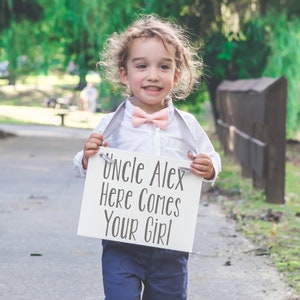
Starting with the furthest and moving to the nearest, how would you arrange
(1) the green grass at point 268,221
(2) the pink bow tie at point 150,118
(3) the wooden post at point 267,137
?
(3) the wooden post at point 267,137
(1) the green grass at point 268,221
(2) the pink bow tie at point 150,118

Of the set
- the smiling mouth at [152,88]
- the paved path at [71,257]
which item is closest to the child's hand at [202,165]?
the smiling mouth at [152,88]

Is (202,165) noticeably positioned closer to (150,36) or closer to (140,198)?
(140,198)

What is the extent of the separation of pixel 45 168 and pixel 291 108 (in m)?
6.59

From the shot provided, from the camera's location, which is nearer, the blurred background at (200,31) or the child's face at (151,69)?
the child's face at (151,69)

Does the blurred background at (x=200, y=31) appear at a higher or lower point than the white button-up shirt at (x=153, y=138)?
lower

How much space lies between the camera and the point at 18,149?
17.7 m

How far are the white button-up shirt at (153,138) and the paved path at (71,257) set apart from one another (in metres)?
1.48

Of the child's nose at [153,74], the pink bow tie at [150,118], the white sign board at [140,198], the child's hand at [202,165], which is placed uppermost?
the child's nose at [153,74]

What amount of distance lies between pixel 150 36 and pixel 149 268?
0.97 m

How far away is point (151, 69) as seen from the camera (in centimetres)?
397

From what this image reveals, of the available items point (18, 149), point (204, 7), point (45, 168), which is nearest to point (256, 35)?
point (204, 7)

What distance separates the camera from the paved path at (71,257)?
5477mm

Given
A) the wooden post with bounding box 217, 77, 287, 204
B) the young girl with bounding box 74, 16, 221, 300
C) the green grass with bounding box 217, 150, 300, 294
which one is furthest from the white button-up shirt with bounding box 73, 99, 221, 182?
the wooden post with bounding box 217, 77, 287, 204

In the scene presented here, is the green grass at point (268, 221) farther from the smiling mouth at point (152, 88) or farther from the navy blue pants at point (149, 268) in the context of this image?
the smiling mouth at point (152, 88)
